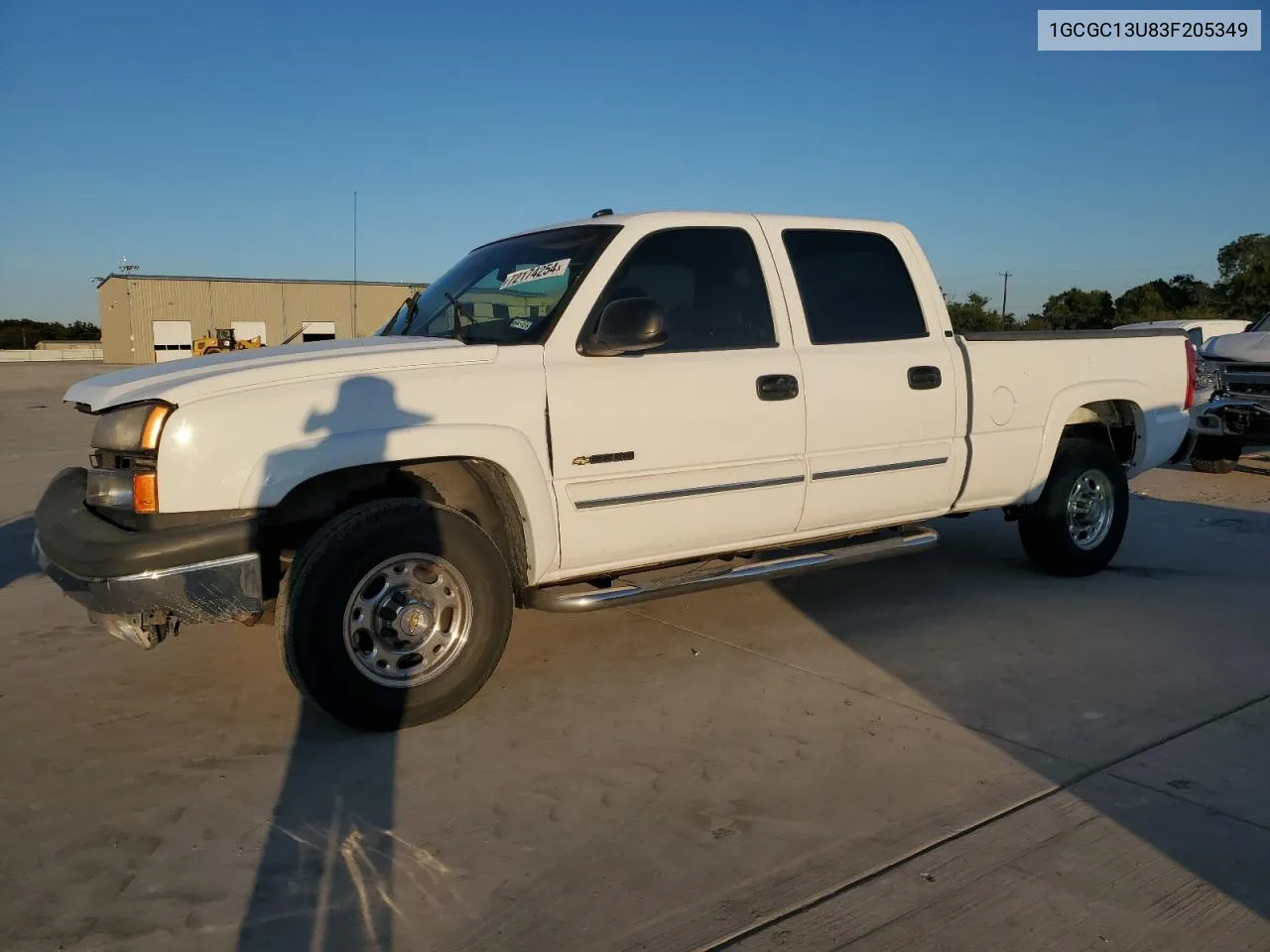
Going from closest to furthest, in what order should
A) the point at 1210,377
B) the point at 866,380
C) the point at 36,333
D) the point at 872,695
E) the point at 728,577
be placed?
the point at 872,695
the point at 728,577
the point at 866,380
the point at 1210,377
the point at 36,333

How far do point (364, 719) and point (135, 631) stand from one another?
36.0 inches

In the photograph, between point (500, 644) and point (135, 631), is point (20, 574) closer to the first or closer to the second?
point (135, 631)

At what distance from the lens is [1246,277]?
1615 inches

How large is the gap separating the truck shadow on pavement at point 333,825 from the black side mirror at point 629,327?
82cm

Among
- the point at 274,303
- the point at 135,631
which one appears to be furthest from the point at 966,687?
the point at 274,303

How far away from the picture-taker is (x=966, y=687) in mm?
4449

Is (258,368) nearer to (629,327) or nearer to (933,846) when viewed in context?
(629,327)

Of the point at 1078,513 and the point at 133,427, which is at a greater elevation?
the point at 133,427

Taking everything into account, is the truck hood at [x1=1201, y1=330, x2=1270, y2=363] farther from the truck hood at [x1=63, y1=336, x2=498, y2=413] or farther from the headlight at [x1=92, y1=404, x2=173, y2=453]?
the headlight at [x1=92, y1=404, x2=173, y2=453]

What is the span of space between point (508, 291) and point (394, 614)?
1.57 metres

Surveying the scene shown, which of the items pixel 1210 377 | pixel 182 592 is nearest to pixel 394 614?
pixel 182 592

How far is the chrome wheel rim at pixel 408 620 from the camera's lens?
3881 millimetres

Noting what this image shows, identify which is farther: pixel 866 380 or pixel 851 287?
pixel 851 287

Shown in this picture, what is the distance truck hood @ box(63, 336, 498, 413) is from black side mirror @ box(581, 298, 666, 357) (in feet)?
1.48
